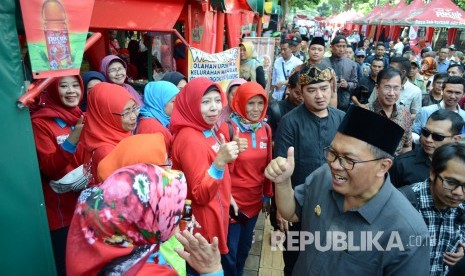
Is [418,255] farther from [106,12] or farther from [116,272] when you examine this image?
[106,12]

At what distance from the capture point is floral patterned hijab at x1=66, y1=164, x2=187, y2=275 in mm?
1263

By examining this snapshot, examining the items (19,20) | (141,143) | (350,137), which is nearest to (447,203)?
(350,137)

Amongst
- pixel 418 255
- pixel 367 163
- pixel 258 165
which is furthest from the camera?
pixel 258 165

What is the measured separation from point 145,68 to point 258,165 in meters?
4.83

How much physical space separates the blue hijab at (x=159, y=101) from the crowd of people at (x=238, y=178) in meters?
0.01

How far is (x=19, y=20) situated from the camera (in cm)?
200

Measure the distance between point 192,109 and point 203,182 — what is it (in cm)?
57

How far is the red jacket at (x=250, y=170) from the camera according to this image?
3.03 meters

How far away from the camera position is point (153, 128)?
10.00 ft

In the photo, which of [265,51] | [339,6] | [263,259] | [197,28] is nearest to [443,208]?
[263,259]

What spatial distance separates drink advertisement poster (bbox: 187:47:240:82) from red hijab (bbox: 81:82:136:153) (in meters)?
1.86

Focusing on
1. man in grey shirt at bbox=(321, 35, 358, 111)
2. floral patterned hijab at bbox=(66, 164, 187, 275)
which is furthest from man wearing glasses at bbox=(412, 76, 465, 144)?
floral patterned hijab at bbox=(66, 164, 187, 275)

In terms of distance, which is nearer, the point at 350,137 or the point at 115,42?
the point at 350,137

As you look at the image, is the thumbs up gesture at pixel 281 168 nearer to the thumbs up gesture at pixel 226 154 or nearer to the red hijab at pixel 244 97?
the thumbs up gesture at pixel 226 154
